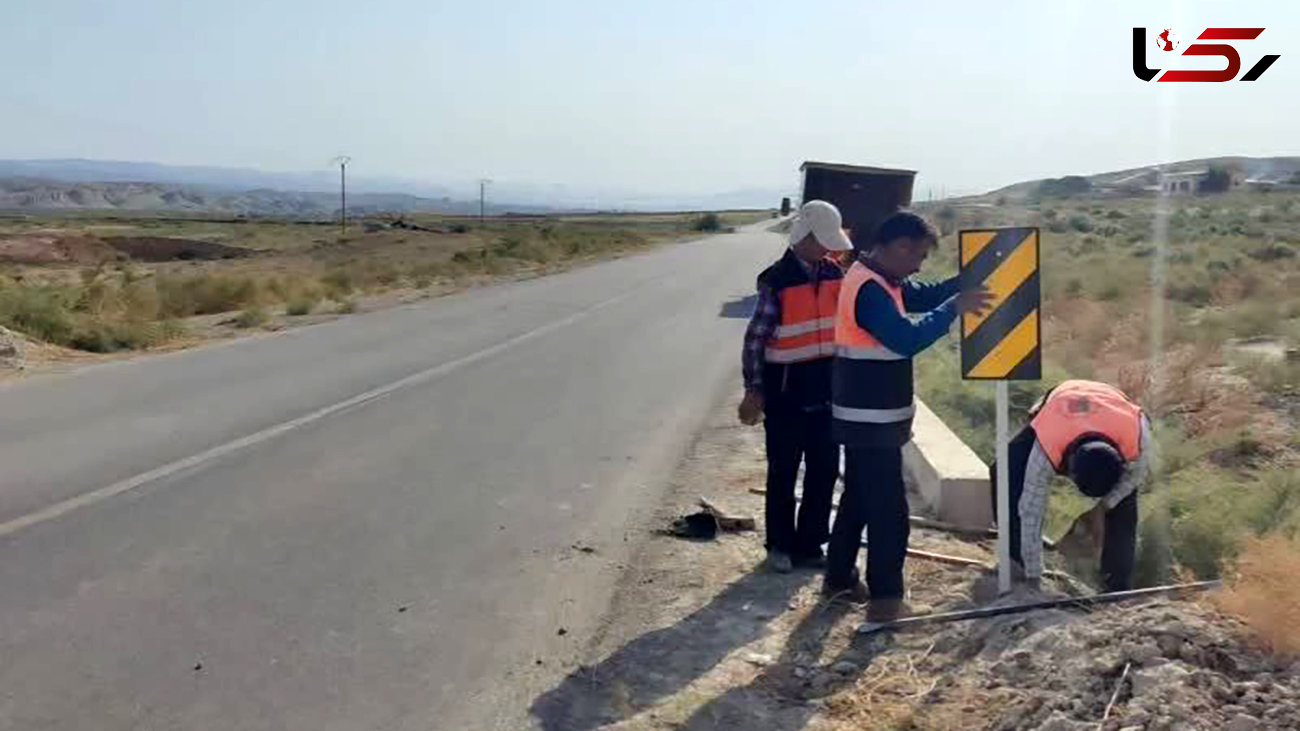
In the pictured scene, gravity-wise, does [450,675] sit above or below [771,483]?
below

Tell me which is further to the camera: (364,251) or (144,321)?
(364,251)

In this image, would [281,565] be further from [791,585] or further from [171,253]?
[171,253]

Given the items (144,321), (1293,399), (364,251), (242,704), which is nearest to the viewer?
(242,704)

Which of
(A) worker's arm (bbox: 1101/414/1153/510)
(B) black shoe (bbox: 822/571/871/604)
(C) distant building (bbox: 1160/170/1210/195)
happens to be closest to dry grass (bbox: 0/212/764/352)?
(B) black shoe (bbox: 822/571/871/604)

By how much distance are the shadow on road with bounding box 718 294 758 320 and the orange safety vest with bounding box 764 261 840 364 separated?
609 inches

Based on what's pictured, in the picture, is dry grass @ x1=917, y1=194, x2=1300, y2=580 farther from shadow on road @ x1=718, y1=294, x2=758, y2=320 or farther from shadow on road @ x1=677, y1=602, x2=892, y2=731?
shadow on road @ x1=718, y1=294, x2=758, y2=320

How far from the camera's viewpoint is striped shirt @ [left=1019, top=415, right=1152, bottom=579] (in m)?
5.56

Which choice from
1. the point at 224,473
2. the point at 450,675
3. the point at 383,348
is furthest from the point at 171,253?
the point at 450,675

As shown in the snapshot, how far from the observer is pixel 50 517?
747 centimetres

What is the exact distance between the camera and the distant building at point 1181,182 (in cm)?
11625

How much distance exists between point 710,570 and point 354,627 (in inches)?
73.9

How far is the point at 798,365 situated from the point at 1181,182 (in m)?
126

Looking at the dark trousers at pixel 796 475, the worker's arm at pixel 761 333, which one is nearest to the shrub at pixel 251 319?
the dark trousers at pixel 796 475

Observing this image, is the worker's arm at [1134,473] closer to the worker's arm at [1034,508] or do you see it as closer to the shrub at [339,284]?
the worker's arm at [1034,508]
